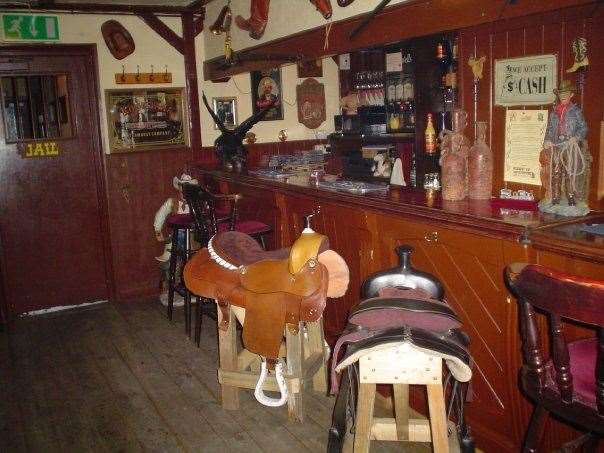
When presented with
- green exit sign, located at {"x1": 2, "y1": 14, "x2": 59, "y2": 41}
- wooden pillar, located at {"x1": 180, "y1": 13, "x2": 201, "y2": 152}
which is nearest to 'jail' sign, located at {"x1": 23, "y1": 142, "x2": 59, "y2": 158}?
green exit sign, located at {"x1": 2, "y1": 14, "x2": 59, "y2": 41}

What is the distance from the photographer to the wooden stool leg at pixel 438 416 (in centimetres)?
178

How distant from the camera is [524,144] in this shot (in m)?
2.35

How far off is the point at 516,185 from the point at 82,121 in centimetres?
339

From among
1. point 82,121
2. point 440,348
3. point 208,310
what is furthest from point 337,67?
point 440,348

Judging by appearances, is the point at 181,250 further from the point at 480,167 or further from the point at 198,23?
the point at 480,167

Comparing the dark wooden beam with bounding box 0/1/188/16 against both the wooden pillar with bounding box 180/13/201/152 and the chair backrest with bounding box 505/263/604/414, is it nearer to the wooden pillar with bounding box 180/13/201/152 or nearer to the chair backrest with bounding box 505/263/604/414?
the wooden pillar with bounding box 180/13/201/152

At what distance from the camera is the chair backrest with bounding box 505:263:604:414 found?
1.34 metres

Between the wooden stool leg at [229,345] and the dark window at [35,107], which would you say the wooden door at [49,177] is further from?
the wooden stool leg at [229,345]

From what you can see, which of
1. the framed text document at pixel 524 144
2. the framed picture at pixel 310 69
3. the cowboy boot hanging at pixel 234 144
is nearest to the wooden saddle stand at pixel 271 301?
the framed text document at pixel 524 144

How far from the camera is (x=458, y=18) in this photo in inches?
94.5

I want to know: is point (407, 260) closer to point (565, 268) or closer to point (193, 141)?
point (565, 268)

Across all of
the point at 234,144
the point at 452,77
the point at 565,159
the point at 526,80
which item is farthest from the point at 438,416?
the point at 452,77

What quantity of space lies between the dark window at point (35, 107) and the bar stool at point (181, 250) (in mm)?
1238

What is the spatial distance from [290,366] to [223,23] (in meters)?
2.77
